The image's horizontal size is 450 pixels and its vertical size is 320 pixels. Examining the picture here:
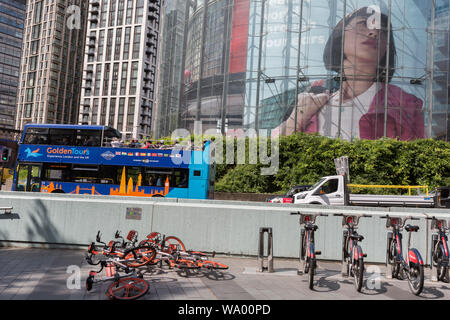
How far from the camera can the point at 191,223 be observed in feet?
27.9

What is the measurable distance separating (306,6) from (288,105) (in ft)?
24.7

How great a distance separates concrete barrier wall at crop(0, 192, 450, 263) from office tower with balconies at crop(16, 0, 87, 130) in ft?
338

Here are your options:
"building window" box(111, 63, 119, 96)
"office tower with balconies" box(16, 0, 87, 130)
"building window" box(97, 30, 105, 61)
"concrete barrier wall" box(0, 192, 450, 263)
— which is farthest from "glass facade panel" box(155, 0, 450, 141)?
"office tower with balconies" box(16, 0, 87, 130)

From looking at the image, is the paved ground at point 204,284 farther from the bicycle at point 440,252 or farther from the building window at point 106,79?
the building window at point 106,79

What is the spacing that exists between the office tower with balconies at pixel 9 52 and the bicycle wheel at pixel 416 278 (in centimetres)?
9949

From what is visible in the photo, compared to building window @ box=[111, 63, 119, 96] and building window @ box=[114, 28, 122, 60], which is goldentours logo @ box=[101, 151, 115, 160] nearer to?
building window @ box=[111, 63, 119, 96]

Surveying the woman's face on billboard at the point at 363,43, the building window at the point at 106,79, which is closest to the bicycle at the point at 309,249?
the woman's face on billboard at the point at 363,43

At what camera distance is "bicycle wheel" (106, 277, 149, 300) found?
5.01 m

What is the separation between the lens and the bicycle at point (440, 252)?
21.6ft

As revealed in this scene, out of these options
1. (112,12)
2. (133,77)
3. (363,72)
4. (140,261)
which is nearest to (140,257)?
(140,261)

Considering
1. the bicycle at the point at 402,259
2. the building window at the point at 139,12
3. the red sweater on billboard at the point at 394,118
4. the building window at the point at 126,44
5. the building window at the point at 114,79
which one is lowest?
the bicycle at the point at 402,259

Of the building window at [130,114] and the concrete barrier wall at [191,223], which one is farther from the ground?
the building window at [130,114]

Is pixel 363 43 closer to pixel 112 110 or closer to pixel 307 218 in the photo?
pixel 307 218

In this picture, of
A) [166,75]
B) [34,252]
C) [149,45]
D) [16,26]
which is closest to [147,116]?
[149,45]
